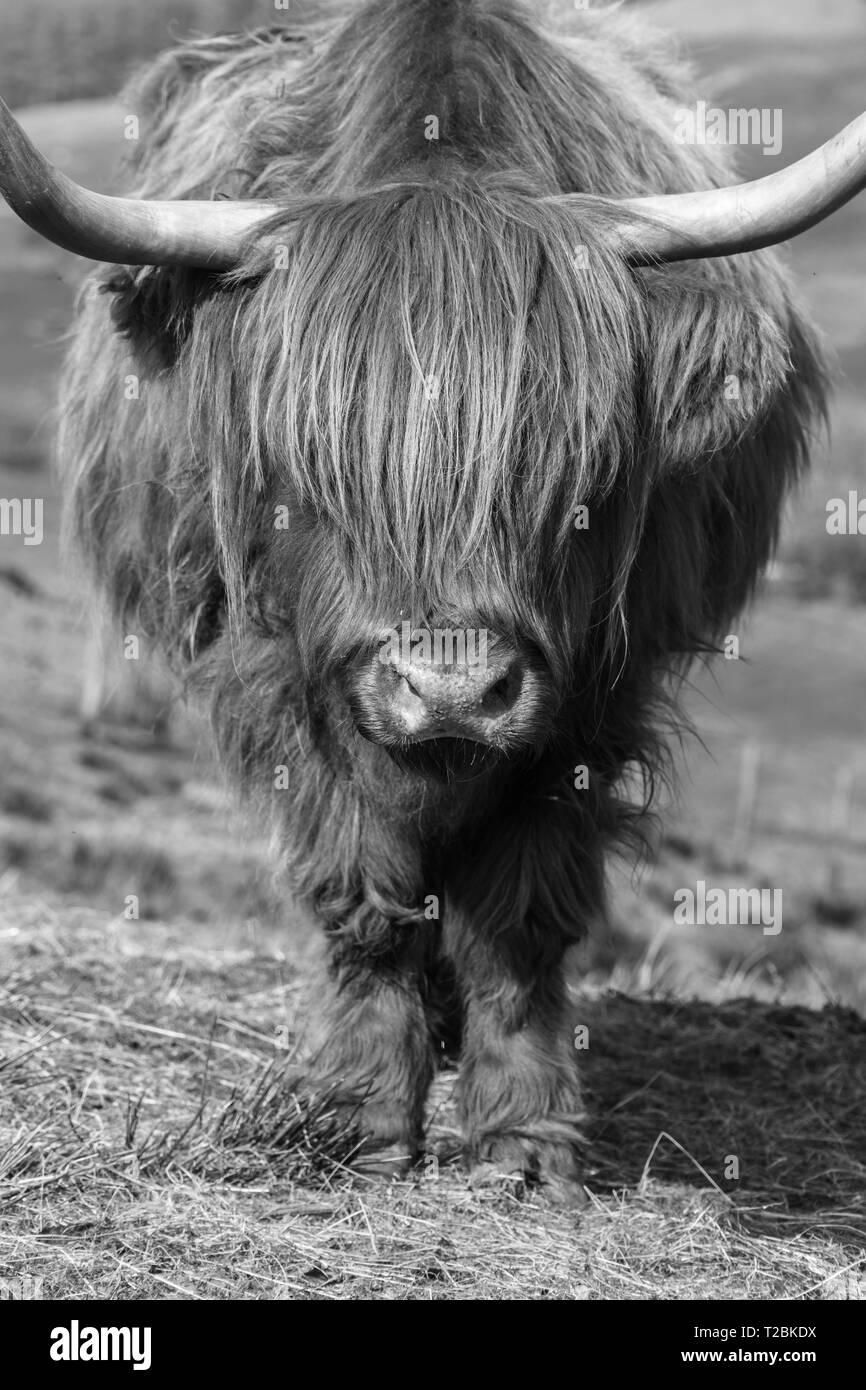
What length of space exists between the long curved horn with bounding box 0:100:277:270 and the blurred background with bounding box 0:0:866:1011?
1.42 meters

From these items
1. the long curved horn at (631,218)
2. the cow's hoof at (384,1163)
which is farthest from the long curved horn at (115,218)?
the cow's hoof at (384,1163)

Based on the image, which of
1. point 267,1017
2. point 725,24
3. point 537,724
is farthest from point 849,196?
point 725,24

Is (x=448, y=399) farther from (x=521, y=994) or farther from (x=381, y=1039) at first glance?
(x=381, y=1039)

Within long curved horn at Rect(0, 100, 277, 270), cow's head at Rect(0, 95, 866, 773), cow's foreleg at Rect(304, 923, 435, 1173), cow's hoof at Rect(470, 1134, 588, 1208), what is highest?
long curved horn at Rect(0, 100, 277, 270)

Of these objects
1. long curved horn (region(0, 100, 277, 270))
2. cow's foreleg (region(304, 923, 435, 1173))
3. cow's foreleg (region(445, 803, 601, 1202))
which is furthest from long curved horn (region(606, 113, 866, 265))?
cow's foreleg (region(304, 923, 435, 1173))

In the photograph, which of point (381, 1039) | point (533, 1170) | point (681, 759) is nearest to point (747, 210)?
point (681, 759)

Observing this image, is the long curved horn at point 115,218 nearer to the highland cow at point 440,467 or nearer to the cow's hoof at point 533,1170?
→ the highland cow at point 440,467

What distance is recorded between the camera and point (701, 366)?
10.7 feet

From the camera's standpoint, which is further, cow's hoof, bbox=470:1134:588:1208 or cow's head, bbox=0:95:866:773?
cow's hoof, bbox=470:1134:588:1208

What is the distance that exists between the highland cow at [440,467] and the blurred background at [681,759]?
0.51m

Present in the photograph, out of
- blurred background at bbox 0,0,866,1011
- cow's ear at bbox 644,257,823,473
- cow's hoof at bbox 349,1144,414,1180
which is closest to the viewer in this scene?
cow's ear at bbox 644,257,823,473

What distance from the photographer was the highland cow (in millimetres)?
3049

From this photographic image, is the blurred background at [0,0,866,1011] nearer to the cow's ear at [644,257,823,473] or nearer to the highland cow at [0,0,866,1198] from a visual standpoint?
the highland cow at [0,0,866,1198]

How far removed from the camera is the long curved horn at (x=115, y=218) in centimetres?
286
